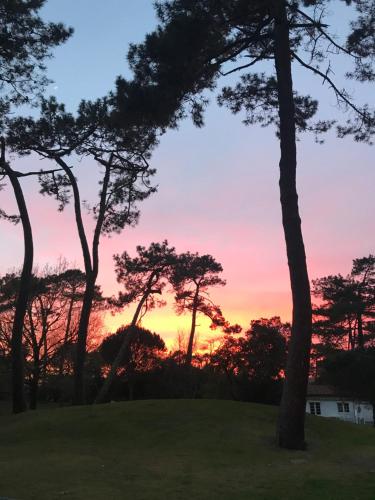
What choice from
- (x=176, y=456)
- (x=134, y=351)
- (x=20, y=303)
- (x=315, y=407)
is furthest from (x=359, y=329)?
(x=176, y=456)

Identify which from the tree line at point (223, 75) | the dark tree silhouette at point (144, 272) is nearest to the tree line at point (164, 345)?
the dark tree silhouette at point (144, 272)

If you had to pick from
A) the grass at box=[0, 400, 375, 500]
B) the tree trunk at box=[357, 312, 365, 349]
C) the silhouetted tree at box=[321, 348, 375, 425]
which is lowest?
the grass at box=[0, 400, 375, 500]

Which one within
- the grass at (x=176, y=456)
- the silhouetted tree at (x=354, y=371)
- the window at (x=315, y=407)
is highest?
the silhouetted tree at (x=354, y=371)

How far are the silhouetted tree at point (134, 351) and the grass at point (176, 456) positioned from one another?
20077 mm

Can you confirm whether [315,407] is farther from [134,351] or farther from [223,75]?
[223,75]

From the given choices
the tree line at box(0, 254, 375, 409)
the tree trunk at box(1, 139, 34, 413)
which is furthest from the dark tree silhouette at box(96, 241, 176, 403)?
the tree trunk at box(1, 139, 34, 413)

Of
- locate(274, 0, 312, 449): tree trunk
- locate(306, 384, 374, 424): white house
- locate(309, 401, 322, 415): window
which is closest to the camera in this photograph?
locate(274, 0, 312, 449): tree trunk

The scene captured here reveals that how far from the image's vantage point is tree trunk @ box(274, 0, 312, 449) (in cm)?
1105

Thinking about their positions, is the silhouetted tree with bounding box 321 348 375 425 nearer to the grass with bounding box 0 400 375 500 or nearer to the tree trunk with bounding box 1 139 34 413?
the grass with bounding box 0 400 375 500

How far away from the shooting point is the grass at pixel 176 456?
23.5 feet

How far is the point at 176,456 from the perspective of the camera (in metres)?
10.1

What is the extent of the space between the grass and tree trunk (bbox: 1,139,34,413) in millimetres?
1999

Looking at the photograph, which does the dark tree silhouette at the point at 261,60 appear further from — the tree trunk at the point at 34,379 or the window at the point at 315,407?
the window at the point at 315,407

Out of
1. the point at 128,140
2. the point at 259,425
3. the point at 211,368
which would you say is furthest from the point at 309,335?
the point at 211,368
